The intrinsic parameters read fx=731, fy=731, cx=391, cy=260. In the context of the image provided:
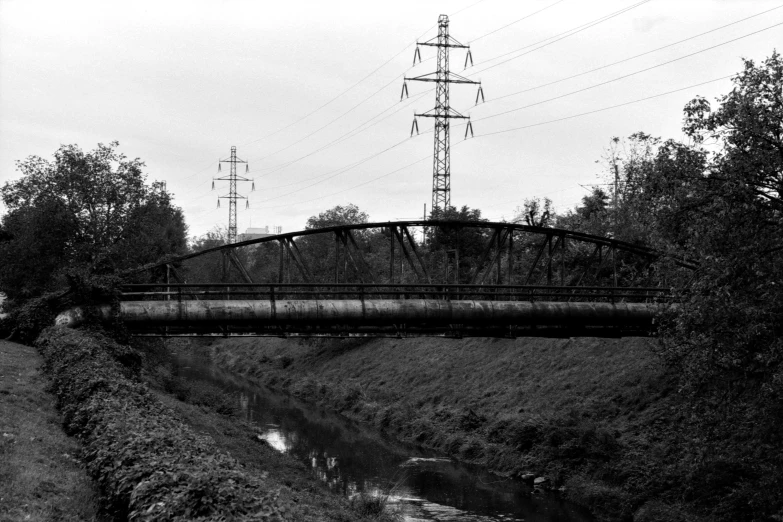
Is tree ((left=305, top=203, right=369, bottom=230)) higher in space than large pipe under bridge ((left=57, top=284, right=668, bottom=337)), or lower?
higher

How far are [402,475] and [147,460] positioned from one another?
72.2 ft

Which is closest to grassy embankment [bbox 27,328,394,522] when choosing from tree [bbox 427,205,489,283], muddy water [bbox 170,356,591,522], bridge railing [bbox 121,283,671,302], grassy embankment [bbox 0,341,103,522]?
grassy embankment [bbox 0,341,103,522]

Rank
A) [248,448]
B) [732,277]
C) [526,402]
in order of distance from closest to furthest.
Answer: [732,277], [248,448], [526,402]

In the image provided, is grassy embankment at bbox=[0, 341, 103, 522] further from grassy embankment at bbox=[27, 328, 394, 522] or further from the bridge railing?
the bridge railing

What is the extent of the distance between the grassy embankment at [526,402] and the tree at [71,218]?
18264 mm

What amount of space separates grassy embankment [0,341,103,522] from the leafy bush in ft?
1.14

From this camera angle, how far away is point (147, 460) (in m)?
11.5

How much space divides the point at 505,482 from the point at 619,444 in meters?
5.10

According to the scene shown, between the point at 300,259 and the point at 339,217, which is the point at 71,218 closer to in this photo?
the point at 300,259

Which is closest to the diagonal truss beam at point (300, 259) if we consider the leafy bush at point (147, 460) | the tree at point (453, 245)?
the leafy bush at point (147, 460)

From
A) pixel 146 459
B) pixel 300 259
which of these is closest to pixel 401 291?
pixel 300 259

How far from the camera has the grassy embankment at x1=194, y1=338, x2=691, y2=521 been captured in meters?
29.4

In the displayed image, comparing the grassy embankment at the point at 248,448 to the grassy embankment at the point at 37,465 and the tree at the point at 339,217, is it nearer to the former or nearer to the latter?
the grassy embankment at the point at 37,465

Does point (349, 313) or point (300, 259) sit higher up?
point (300, 259)
